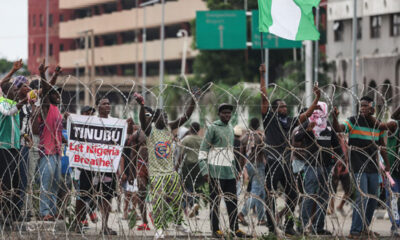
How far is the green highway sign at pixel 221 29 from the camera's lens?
136ft

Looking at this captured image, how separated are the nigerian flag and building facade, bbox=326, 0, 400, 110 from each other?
94.3 feet

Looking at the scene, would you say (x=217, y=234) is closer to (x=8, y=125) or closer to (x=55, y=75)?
(x=55, y=75)

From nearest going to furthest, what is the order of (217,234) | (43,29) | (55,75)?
(55,75) < (217,234) < (43,29)

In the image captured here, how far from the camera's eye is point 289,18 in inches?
433

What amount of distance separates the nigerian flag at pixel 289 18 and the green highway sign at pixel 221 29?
3019 centimetres

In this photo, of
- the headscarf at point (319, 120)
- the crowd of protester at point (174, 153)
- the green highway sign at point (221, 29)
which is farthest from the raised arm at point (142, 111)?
the green highway sign at point (221, 29)

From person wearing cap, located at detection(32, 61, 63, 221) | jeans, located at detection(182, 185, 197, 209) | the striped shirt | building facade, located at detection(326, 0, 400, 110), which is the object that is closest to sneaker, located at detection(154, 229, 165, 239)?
jeans, located at detection(182, 185, 197, 209)

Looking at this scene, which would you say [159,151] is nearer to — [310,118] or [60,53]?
[310,118]

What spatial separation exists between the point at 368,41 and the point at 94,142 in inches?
1405

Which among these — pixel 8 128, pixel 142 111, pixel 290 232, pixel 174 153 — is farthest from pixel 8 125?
pixel 290 232

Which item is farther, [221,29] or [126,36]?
[126,36]

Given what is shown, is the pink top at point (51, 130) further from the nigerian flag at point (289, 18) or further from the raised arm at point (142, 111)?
the nigerian flag at point (289, 18)

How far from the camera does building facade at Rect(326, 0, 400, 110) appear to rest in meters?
41.2

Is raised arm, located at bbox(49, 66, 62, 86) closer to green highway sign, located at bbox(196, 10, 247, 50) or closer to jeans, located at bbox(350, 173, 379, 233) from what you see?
jeans, located at bbox(350, 173, 379, 233)
